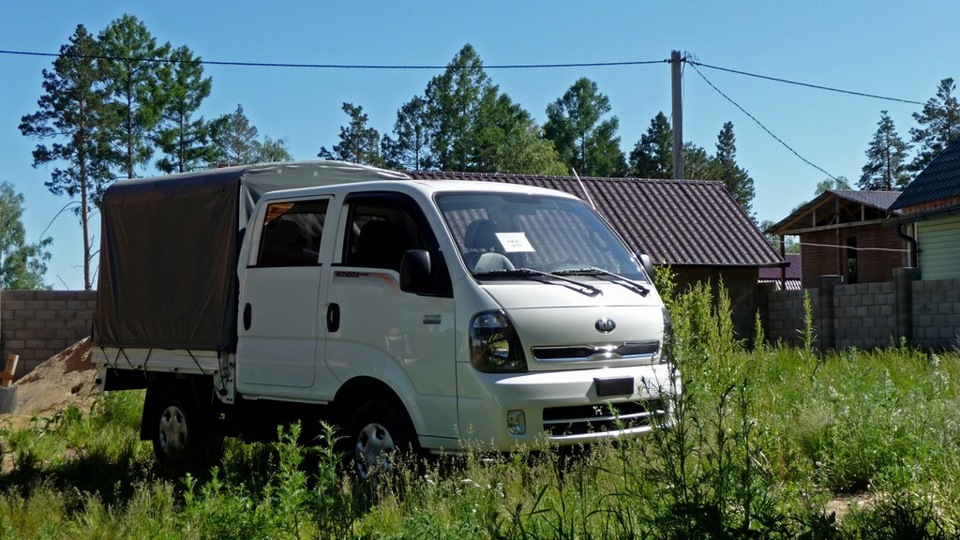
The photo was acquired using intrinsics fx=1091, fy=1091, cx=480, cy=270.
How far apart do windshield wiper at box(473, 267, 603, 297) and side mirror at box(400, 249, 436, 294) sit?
1.12 ft

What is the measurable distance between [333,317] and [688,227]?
1910cm

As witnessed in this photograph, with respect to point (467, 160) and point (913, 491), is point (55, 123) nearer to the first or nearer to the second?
point (467, 160)

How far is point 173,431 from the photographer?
31.0 ft

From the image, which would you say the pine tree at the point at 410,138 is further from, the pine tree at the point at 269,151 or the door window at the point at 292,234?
the door window at the point at 292,234

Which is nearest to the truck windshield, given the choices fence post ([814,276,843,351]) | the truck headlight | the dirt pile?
the truck headlight

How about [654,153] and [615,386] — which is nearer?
[615,386]

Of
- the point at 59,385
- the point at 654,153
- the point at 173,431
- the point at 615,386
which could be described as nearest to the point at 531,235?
the point at 615,386

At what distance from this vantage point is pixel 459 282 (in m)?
7.03

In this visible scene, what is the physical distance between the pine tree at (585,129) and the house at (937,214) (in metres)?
49.1

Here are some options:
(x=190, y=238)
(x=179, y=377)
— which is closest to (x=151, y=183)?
(x=190, y=238)

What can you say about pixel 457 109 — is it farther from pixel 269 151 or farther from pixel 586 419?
pixel 586 419

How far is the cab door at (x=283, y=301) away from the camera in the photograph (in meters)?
7.99

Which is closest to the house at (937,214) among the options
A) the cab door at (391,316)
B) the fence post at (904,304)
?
the fence post at (904,304)

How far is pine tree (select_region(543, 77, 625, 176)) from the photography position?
243 ft
